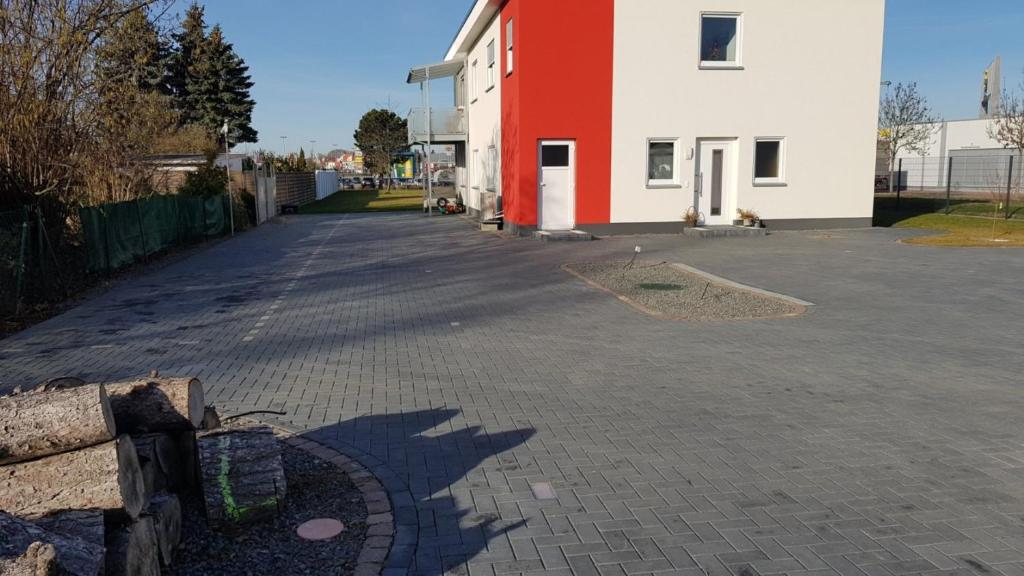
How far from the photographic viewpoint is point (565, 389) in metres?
7.14

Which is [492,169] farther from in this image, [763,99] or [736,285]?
[736,285]

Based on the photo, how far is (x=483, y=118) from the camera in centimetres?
2808

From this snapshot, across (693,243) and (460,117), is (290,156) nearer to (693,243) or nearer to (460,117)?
(460,117)

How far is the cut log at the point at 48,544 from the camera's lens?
279 centimetres

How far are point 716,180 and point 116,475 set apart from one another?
68.4 ft

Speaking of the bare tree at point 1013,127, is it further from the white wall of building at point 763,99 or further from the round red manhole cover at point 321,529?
the round red manhole cover at point 321,529

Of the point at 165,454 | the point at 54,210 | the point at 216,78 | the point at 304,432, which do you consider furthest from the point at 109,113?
the point at 216,78

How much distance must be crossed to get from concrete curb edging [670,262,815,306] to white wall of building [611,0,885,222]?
23.6 feet

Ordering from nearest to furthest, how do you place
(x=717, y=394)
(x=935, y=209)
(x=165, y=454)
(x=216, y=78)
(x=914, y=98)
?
(x=165, y=454)
(x=717, y=394)
(x=935, y=209)
(x=914, y=98)
(x=216, y=78)

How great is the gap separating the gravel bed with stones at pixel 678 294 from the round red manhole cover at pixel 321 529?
269 inches

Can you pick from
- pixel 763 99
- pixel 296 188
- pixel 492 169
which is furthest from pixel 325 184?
pixel 763 99

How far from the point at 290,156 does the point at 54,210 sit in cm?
3934

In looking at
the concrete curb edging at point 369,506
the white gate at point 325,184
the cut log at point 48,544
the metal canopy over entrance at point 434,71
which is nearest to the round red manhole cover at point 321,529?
the concrete curb edging at point 369,506

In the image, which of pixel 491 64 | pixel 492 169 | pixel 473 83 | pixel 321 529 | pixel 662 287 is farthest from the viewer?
pixel 473 83
